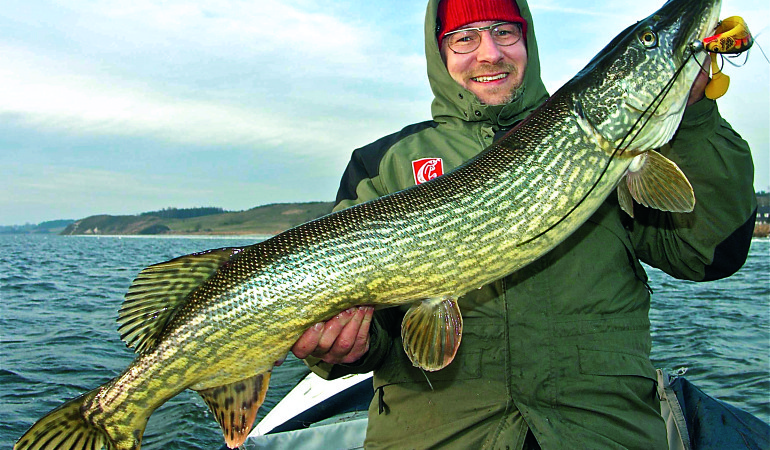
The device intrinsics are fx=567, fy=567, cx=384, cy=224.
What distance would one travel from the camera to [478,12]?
3.26 meters

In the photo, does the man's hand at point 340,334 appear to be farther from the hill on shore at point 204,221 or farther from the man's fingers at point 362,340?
the hill on shore at point 204,221

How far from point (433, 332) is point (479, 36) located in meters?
1.76

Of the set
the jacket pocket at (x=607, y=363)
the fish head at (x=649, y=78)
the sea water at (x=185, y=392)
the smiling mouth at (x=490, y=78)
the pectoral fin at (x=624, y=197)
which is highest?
the smiling mouth at (x=490, y=78)

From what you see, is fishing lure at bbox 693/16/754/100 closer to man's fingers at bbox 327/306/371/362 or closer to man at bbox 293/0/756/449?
man at bbox 293/0/756/449

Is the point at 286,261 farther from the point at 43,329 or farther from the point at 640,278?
the point at 43,329

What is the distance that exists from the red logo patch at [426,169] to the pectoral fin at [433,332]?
0.73 m

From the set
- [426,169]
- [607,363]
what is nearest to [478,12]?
[426,169]

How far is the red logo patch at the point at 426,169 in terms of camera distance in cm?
296

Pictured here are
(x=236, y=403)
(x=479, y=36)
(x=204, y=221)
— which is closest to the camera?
(x=236, y=403)

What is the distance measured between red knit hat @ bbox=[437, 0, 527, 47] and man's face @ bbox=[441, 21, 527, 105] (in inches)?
1.6

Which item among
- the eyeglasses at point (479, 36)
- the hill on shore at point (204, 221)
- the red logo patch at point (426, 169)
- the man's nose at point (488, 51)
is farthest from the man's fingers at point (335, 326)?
the hill on shore at point (204, 221)

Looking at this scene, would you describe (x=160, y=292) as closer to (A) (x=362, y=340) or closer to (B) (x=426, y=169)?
(A) (x=362, y=340)

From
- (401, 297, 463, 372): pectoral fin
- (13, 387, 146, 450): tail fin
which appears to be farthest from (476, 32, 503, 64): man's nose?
(13, 387, 146, 450): tail fin

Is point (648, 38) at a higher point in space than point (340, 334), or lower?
higher
